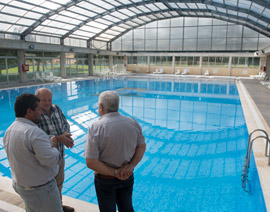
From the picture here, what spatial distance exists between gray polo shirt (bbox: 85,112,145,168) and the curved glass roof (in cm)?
1421

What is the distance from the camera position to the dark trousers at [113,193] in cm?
199

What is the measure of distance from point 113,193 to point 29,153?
2.53 feet

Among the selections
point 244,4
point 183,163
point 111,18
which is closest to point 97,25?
point 111,18

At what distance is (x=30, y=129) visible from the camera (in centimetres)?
175

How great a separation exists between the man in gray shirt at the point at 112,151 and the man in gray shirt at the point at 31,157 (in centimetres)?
33

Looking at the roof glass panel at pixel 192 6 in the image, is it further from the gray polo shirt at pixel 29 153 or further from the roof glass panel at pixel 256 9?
the gray polo shirt at pixel 29 153

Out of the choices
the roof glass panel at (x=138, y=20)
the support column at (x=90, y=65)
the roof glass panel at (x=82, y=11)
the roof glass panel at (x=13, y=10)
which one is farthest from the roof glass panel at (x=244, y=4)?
the support column at (x=90, y=65)

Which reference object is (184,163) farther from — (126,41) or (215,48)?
(126,41)

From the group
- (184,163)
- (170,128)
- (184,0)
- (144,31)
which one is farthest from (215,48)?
(184,163)

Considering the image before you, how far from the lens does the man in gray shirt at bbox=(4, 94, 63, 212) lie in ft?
5.74

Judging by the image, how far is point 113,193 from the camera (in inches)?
79.5

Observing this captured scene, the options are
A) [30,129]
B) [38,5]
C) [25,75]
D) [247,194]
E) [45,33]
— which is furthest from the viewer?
[45,33]

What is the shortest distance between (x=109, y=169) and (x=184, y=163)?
354cm

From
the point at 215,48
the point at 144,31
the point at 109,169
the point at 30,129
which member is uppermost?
the point at 144,31
